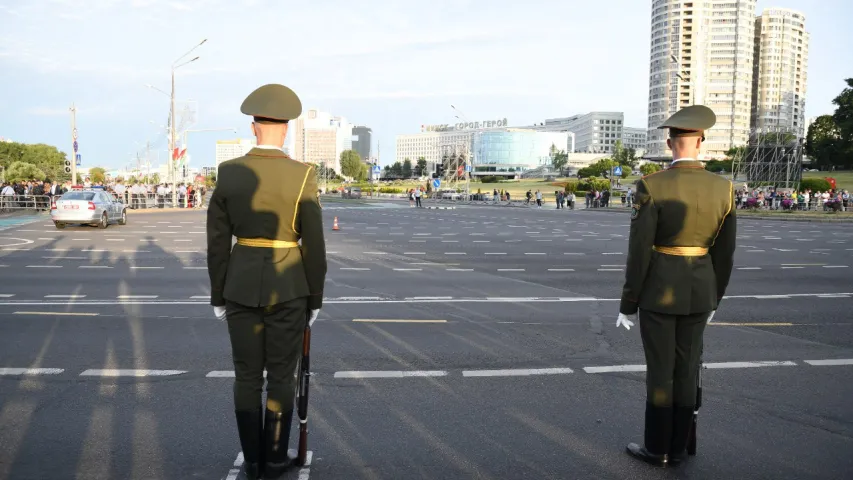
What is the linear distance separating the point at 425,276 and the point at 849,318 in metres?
6.88

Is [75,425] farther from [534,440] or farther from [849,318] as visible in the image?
[849,318]

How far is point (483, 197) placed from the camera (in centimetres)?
8938

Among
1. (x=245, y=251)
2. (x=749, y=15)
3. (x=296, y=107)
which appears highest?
(x=749, y=15)

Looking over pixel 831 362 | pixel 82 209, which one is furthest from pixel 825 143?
pixel 831 362

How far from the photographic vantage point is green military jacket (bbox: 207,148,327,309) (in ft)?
12.9

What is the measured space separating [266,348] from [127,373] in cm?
283

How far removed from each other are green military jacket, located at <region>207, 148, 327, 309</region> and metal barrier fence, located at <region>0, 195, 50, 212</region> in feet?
119

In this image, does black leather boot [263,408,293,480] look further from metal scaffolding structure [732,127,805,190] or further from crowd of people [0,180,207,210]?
metal scaffolding structure [732,127,805,190]

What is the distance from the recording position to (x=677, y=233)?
4348 millimetres

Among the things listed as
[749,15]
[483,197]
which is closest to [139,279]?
[483,197]

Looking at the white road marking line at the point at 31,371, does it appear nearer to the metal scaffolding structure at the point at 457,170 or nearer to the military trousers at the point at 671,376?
the military trousers at the point at 671,376

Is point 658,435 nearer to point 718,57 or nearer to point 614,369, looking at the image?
point 614,369

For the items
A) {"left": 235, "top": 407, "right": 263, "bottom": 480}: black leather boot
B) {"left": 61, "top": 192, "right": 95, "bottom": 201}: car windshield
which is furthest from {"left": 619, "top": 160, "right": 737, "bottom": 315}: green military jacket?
{"left": 61, "top": 192, "right": 95, "bottom": 201}: car windshield

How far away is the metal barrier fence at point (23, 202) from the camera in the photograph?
35.6m
